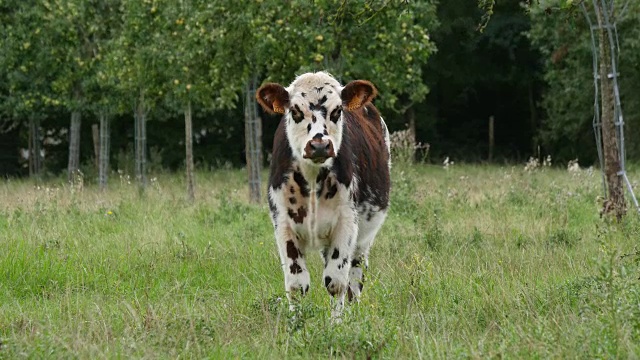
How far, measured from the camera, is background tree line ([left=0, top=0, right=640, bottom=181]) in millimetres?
15906

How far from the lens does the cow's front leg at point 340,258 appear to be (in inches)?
286

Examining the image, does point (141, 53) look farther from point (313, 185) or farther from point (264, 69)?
point (313, 185)

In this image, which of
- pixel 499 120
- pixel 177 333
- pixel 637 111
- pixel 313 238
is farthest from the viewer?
pixel 499 120

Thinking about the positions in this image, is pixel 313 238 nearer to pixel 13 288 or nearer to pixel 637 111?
pixel 13 288

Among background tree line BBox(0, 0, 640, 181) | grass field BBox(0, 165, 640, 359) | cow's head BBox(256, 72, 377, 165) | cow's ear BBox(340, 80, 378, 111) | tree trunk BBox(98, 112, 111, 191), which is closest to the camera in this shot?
grass field BBox(0, 165, 640, 359)

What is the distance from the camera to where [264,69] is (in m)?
19.2

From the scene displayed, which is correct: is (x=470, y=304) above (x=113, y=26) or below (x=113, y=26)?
below

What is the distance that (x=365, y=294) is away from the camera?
6336mm

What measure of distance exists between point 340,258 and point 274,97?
136cm

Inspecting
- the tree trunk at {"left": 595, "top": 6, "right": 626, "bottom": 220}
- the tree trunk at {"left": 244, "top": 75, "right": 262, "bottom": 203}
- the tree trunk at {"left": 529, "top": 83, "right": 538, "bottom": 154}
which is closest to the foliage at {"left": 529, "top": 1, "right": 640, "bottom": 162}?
the tree trunk at {"left": 529, "top": 83, "right": 538, "bottom": 154}

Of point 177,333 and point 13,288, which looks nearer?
point 177,333

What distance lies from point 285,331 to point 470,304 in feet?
5.07

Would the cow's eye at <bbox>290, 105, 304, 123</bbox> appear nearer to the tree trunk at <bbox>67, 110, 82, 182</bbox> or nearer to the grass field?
the grass field

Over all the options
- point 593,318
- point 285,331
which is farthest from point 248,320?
point 593,318
